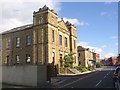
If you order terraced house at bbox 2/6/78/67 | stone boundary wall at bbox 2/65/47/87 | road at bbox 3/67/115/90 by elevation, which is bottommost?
road at bbox 3/67/115/90

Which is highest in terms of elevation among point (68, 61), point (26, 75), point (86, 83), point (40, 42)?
point (40, 42)

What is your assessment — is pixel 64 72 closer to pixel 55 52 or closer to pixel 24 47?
pixel 55 52

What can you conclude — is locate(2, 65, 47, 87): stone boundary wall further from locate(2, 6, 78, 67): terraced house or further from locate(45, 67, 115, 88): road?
locate(2, 6, 78, 67): terraced house

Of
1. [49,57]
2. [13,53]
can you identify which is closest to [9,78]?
[49,57]

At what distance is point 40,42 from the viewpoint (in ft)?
151

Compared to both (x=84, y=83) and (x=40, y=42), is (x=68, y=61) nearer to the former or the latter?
(x=40, y=42)

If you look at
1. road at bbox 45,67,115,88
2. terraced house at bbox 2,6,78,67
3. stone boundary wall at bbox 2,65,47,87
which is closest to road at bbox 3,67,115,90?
road at bbox 45,67,115,88

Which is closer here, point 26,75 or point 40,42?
point 26,75

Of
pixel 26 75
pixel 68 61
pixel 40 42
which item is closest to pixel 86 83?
pixel 26 75

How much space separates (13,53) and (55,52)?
468 inches

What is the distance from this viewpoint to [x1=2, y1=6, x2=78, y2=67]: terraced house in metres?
45.5

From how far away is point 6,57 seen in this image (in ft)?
184

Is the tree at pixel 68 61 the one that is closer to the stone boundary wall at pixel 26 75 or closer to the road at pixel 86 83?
the road at pixel 86 83

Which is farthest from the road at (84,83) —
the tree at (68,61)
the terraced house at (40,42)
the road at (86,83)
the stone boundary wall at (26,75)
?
the tree at (68,61)
